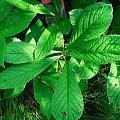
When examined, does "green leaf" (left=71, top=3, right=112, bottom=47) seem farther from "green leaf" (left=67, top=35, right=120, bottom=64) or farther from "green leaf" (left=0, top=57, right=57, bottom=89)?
"green leaf" (left=0, top=57, right=57, bottom=89)

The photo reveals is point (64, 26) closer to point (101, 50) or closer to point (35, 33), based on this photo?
point (35, 33)

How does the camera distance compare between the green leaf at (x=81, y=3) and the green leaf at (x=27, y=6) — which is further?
the green leaf at (x=81, y=3)

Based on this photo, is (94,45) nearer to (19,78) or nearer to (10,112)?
(19,78)

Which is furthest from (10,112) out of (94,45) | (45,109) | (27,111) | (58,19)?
(94,45)

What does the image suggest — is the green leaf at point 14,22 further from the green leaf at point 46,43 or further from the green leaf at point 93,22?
the green leaf at point 93,22

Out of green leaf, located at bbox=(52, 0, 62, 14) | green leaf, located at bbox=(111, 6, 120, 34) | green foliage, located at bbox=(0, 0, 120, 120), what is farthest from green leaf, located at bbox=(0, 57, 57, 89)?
green leaf, located at bbox=(111, 6, 120, 34)

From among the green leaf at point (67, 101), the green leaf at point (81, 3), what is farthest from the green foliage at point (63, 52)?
the green leaf at point (81, 3)

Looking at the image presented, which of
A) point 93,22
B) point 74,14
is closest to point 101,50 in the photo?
point 93,22
